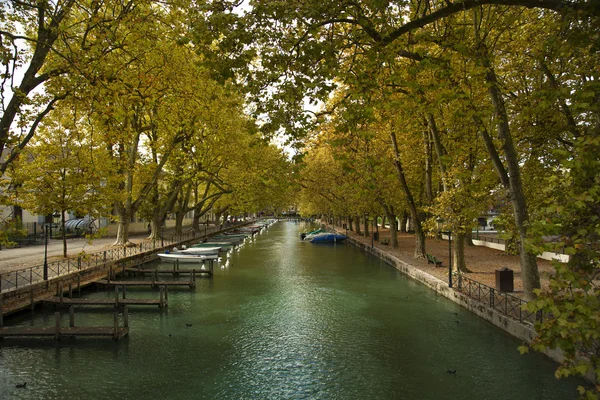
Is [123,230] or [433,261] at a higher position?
[123,230]

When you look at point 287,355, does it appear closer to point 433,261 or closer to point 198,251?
point 433,261

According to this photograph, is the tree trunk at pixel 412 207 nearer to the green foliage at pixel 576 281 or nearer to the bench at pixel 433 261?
the bench at pixel 433 261

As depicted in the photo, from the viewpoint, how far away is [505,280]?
1719 centimetres

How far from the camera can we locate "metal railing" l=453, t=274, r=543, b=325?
1367 centimetres

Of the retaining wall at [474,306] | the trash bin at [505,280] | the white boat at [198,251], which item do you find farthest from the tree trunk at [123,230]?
the trash bin at [505,280]

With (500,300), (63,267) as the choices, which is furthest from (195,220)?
(500,300)

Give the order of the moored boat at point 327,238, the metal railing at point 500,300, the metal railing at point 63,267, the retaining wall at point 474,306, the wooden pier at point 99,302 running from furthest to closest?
the moored boat at point 327,238 → the metal railing at point 63,267 → the wooden pier at point 99,302 → the metal railing at point 500,300 → the retaining wall at point 474,306

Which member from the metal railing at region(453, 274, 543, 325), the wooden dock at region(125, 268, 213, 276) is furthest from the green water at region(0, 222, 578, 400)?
the wooden dock at region(125, 268, 213, 276)

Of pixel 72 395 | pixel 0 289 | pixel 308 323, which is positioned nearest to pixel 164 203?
pixel 0 289

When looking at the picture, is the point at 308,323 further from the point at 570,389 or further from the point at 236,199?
the point at 236,199

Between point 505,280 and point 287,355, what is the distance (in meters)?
10.3

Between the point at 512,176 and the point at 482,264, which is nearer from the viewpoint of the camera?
the point at 512,176

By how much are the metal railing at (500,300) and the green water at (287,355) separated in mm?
867

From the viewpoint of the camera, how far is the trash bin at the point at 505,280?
17.1 meters
